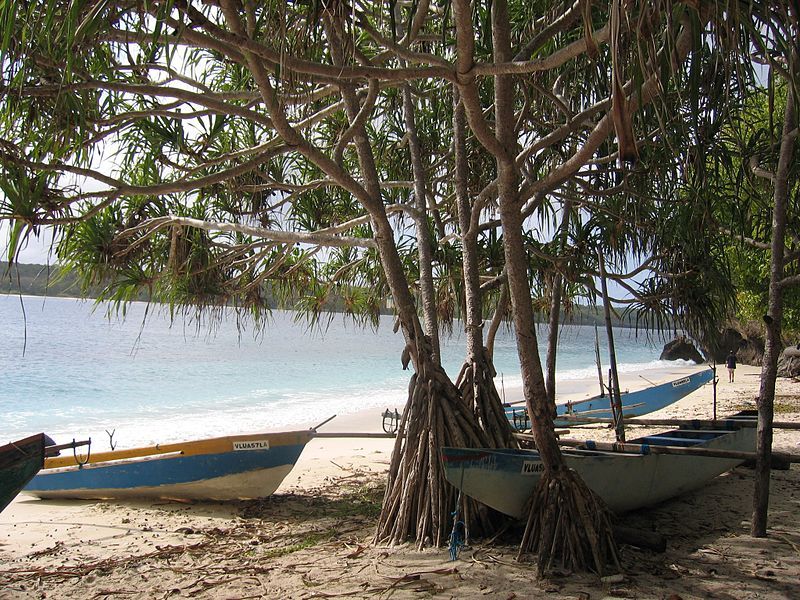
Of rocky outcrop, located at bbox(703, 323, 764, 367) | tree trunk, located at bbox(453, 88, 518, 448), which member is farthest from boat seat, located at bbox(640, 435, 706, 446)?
rocky outcrop, located at bbox(703, 323, 764, 367)

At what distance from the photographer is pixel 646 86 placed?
2.00 m

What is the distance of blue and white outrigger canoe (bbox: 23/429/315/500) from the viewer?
178 inches

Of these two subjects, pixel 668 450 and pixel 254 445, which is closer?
pixel 668 450

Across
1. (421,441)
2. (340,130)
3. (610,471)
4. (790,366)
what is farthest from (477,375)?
(790,366)

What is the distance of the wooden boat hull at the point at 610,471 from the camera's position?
287 centimetres

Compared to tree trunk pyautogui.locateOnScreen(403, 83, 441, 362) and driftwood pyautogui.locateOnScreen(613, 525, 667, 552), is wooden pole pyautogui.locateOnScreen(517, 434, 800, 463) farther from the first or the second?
tree trunk pyautogui.locateOnScreen(403, 83, 441, 362)

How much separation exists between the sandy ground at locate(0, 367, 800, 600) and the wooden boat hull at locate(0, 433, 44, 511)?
0.41 m

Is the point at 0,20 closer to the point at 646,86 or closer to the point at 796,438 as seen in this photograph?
the point at 646,86

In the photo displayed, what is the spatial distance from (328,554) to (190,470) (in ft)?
6.09

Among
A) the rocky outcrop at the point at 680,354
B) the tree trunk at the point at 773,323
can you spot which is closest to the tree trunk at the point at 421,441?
the tree trunk at the point at 773,323

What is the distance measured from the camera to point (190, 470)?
15.2ft

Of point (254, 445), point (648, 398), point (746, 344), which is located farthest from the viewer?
point (746, 344)

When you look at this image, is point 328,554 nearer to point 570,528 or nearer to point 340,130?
point 570,528

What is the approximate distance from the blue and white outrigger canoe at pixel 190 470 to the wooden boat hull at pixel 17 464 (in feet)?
3.93
